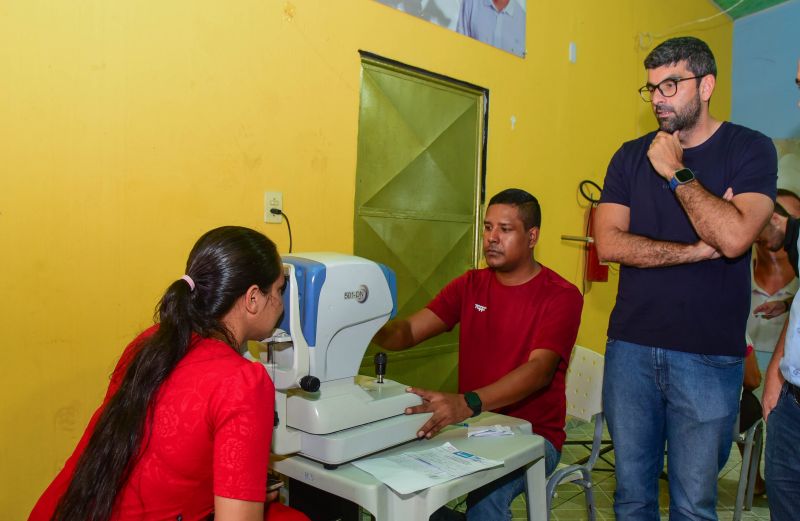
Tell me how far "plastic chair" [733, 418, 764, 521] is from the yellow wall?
2.06m

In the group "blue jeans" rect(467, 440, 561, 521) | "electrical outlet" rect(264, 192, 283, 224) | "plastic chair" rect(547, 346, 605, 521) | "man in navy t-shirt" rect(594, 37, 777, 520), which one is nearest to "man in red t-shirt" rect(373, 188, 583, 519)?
"blue jeans" rect(467, 440, 561, 521)

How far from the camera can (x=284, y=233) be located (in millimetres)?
2479

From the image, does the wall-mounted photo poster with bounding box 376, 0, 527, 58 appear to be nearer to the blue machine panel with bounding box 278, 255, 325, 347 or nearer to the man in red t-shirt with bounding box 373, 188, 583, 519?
the man in red t-shirt with bounding box 373, 188, 583, 519

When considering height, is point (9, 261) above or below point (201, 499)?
above


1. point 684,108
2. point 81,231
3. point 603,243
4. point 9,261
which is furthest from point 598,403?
point 9,261

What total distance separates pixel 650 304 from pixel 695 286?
0.42 ft

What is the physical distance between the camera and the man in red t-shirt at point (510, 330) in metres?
1.76

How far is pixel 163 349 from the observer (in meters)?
1.13

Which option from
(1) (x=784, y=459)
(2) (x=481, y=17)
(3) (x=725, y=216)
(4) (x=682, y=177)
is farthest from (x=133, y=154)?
(1) (x=784, y=459)

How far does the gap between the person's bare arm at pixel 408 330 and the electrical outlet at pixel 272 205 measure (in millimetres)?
665

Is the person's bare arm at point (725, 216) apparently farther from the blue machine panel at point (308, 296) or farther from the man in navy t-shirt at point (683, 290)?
the blue machine panel at point (308, 296)

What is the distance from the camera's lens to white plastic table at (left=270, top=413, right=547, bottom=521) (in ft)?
3.97

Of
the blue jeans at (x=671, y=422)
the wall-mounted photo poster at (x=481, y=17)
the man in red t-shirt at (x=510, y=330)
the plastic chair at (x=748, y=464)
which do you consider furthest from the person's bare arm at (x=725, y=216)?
the wall-mounted photo poster at (x=481, y=17)

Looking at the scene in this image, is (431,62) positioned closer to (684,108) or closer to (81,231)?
(684,108)
